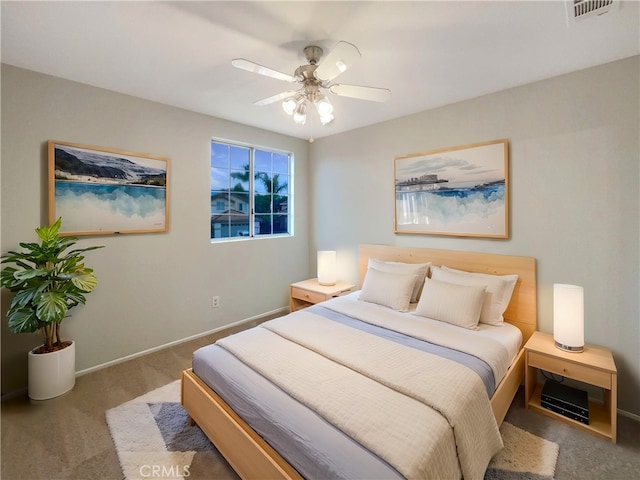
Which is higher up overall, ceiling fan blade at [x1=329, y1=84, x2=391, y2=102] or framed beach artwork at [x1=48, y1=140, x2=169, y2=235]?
ceiling fan blade at [x1=329, y1=84, x2=391, y2=102]

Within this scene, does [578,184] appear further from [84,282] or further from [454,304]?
[84,282]

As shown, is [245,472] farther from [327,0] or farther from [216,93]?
→ [216,93]

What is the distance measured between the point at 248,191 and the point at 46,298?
223cm

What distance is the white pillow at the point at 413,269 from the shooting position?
9.21 ft

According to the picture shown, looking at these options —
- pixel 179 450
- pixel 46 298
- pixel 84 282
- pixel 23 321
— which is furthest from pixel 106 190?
pixel 179 450

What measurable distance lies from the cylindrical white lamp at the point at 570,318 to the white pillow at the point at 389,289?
3.50ft

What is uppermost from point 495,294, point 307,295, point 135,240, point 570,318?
point 135,240

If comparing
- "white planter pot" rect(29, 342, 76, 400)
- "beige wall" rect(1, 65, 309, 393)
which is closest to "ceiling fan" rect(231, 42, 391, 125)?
"beige wall" rect(1, 65, 309, 393)

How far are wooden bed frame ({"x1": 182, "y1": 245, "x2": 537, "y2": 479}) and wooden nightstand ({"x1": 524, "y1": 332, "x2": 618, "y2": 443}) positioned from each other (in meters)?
0.11

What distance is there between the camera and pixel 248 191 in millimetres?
3701

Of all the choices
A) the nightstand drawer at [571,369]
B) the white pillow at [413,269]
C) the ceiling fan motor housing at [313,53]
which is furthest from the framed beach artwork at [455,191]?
the ceiling fan motor housing at [313,53]

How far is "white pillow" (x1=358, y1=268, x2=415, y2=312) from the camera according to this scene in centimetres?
262

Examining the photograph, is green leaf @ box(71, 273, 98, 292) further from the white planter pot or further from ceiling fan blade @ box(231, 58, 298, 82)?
ceiling fan blade @ box(231, 58, 298, 82)

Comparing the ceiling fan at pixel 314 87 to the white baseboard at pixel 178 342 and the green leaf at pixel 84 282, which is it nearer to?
the green leaf at pixel 84 282
